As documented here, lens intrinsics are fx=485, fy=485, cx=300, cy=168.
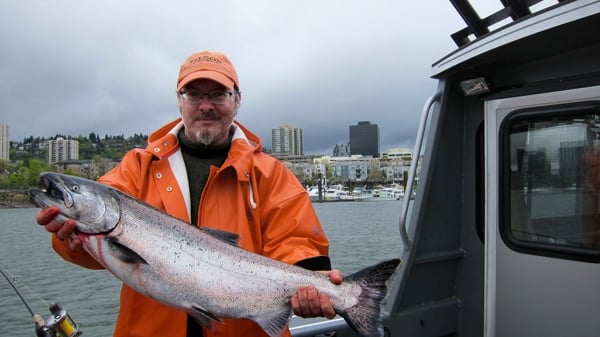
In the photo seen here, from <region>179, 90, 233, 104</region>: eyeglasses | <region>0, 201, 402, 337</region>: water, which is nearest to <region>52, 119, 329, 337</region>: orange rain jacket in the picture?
<region>179, 90, 233, 104</region>: eyeglasses

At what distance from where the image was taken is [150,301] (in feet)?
9.68

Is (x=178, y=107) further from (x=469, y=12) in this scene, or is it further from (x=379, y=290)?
(x=469, y=12)

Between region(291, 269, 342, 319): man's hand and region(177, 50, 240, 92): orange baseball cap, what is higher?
region(177, 50, 240, 92): orange baseball cap

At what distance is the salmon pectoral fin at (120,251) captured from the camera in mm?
2625

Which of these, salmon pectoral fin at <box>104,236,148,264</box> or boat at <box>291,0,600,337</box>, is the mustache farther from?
boat at <box>291,0,600,337</box>

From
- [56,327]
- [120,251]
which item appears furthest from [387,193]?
[120,251]

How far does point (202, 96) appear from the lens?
Result: 11.0 feet

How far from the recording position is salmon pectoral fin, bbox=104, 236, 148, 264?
2625 mm

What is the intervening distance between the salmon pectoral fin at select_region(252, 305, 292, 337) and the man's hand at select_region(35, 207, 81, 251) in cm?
113

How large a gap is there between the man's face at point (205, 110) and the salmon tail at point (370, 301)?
1.32 meters

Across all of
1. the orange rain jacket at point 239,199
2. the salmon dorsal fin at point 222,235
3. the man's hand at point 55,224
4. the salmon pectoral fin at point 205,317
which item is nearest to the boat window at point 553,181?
the orange rain jacket at point 239,199

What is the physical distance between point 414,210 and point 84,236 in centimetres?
320

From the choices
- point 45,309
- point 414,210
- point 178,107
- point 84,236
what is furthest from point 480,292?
point 45,309

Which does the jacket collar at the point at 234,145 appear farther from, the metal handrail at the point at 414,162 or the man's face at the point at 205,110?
the metal handrail at the point at 414,162
